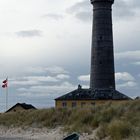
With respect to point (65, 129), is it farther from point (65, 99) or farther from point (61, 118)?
point (65, 99)

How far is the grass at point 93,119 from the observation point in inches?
1095

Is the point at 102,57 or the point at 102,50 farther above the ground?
the point at 102,50

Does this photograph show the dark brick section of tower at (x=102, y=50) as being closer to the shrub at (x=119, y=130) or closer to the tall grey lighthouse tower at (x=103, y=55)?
the tall grey lighthouse tower at (x=103, y=55)

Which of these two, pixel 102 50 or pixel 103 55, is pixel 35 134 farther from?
pixel 102 50

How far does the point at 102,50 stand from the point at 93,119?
28.3 meters

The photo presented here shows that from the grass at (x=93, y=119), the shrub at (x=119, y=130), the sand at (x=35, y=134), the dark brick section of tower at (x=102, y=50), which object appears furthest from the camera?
the dark brick section of tower at (x=102, y=50)

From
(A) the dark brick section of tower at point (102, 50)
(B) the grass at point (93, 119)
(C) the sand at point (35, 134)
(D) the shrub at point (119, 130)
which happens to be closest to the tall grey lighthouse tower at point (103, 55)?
(A) the dark brick section of tower at point (102, 50)

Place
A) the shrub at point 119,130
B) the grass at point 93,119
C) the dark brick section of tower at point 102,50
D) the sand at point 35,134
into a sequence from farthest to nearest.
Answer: the dark brick section of tower at point 102,50
the sand at point 35,134
the grass at point 93,119
the shrub at point 119,130

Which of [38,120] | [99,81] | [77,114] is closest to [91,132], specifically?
[77,114]

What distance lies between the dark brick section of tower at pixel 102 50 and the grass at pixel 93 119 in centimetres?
1701

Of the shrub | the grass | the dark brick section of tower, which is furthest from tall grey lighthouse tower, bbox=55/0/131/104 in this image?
the shrub

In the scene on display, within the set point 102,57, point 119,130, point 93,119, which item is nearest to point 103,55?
point 102,57

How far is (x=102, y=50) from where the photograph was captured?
6228cm

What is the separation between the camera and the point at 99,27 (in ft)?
205
